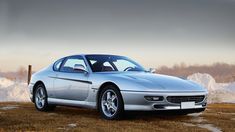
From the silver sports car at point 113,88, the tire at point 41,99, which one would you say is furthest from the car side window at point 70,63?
the tire at point 41,99

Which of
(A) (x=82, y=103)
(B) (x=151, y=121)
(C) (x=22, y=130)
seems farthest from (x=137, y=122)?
(C) (x=22, y=130)

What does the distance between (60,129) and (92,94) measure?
2.01m

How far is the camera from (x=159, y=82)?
30.4 ft

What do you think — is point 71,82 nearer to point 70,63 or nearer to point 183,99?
point 70,63

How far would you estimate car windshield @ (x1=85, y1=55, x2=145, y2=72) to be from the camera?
10359mm

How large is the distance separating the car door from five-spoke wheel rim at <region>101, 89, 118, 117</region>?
1.99ft

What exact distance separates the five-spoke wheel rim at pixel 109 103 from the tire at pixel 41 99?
8.29ft

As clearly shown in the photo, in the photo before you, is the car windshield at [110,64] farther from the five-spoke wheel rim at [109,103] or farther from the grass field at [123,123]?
the grass field at [123,123]

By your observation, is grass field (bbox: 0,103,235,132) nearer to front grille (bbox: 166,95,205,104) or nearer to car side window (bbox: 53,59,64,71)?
front grille (bbox: 166,95,205,104)

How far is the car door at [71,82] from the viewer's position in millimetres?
10164

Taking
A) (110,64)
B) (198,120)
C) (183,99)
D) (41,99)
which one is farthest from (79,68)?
(198,120)

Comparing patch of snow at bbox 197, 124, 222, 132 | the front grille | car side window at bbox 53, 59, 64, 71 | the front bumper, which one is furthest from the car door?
patch of snow at bbox 197, 124, 222, 132

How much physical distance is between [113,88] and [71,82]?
157 cm

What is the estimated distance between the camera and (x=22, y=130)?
785 centimetres
